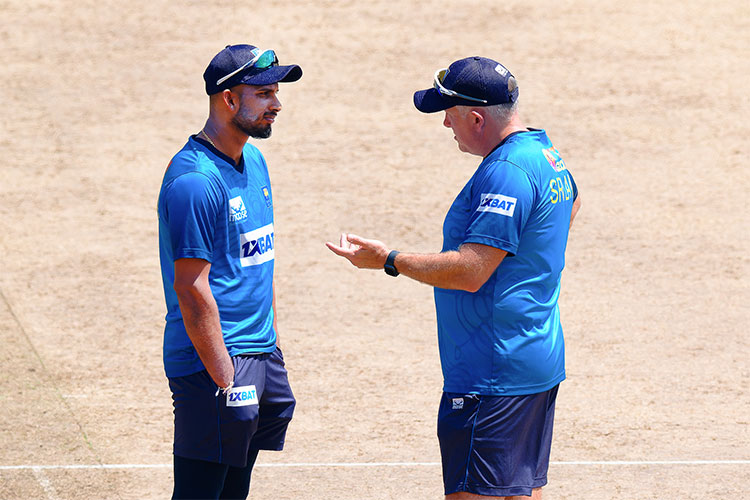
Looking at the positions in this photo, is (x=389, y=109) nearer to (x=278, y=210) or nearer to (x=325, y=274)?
(x=278, y=210)

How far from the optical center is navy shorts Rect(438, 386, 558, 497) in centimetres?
482

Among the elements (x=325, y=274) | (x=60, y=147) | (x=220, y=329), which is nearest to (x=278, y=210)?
(x=325, y=274)

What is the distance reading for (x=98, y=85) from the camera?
54.0ft

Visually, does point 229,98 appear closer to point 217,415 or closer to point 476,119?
point 476,119

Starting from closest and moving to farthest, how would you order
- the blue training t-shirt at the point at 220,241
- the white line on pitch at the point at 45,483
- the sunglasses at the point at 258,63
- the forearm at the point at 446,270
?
the forearm at the point at 446,270 → the blue training t-shirt at the point at 220,241 → the sunglasses at the point at 258,63 → the white line on pitch at the point at 45,483

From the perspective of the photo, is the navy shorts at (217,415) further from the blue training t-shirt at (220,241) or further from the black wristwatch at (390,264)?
the black wristwatch at (390,264)

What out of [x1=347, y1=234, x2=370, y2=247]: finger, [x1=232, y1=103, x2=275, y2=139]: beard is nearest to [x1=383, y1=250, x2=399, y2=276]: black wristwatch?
[x1=347, y1=234, x2=370, y2=247]: finger

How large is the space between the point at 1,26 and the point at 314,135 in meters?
6.02

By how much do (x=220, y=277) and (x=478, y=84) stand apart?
138 cm

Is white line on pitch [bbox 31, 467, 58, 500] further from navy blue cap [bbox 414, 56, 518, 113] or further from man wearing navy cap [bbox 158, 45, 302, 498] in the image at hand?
navy blue cap [bbox 414, 56, 518, 113]

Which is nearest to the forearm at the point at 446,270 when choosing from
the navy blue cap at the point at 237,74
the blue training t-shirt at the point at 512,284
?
the blue training t-shirt at the point at 512,284

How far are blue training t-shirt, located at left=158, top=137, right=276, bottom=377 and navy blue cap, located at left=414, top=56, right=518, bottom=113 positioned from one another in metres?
0.96

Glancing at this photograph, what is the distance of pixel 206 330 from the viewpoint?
479cm

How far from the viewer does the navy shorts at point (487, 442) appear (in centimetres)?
482
